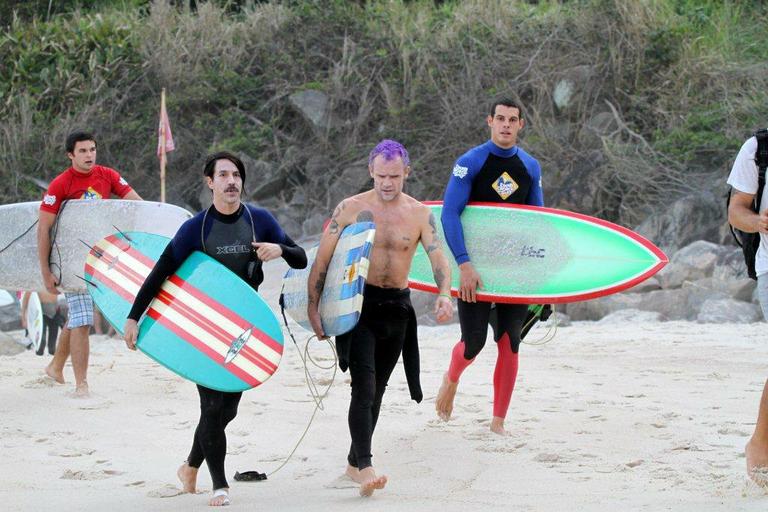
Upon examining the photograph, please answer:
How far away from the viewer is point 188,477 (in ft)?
16.1

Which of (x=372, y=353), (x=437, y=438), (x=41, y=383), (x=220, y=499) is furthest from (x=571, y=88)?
(x=220, y=499)

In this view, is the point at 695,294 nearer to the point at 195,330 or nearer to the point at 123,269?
the point at 123,269

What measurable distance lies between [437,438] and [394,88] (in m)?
12.8

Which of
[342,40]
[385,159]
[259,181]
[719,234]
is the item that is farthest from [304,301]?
[342,40]

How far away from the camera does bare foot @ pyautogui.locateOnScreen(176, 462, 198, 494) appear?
4918 millimetres

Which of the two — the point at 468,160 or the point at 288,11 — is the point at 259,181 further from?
the point at 468,160

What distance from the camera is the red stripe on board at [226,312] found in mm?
4743

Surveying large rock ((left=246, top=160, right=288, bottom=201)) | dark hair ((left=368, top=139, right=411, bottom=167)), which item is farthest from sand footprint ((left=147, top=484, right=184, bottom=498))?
large rock ((left=246, top=160, right=288, bottom=201))

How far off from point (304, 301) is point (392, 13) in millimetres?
14730

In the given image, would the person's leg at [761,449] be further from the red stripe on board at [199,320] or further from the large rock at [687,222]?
the large rock at [687,222]

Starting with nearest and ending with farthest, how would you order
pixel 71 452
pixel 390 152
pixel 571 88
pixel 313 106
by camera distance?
1. pixel 390 152
2. pixel 71 452
3. pixel 571 88
4. pixel 313 106

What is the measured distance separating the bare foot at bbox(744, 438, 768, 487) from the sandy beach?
4 cm

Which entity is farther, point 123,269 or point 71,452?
point 71,452

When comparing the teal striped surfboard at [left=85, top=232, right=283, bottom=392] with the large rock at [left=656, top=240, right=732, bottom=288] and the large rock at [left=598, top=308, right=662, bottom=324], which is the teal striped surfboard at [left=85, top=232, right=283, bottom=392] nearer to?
the large rock at [left=598, top=308, right=662, bottom=324]
